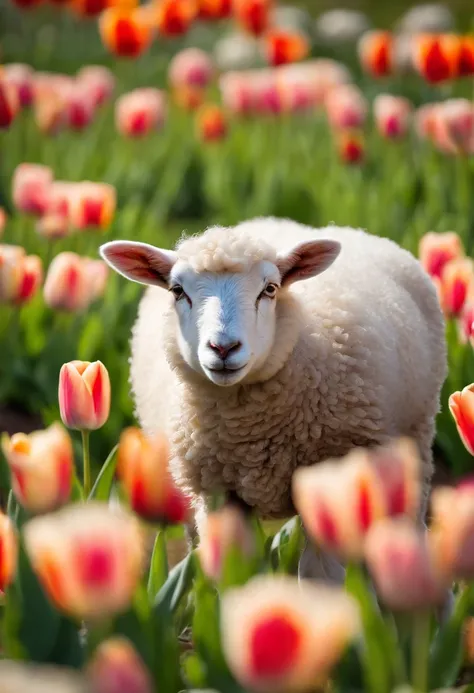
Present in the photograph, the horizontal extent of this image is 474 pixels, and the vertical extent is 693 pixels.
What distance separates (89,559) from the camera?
1.67 m

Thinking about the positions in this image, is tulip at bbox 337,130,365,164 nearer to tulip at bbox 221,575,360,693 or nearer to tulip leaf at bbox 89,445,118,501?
tulip leaf at bbox 89,445,118,501

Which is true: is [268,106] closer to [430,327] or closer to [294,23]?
[430,327]

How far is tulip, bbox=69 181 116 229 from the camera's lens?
488cm

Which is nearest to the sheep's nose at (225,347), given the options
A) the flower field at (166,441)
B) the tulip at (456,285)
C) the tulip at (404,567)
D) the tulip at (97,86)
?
the flower field at (166,441)

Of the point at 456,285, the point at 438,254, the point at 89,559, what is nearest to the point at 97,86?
the point at 438,254

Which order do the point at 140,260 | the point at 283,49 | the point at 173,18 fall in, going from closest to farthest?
1. the point at 140,260
2. the point at 283,49
3. the point at 173,18

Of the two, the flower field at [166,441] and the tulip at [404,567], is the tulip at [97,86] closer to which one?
the flower field at [166,441]

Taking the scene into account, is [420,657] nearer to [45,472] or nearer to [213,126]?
[45,472]

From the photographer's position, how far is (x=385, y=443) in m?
3.09

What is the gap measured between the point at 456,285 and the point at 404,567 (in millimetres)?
2261

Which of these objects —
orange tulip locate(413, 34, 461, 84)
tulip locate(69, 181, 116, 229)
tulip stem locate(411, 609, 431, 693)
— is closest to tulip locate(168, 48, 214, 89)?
orange tulip locate(413, 34, 461, 84)

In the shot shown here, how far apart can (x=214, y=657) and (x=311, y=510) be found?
1.41 feet

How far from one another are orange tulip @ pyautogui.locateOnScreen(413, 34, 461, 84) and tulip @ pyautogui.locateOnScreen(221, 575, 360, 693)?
17.0ft

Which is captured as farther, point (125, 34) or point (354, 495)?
point (125, 34)
